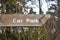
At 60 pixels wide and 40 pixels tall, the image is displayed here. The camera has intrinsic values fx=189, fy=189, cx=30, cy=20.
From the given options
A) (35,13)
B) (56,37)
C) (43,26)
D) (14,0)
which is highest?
(14,0)

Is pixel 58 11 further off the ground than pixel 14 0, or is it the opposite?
pixel 14 0

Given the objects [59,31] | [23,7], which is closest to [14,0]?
[23,7]

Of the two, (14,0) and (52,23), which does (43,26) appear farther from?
(14,0)

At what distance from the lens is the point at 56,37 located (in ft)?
5.75

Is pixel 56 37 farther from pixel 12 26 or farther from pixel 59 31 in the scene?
pixel 12 26

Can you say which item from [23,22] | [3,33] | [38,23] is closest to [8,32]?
[3,33]

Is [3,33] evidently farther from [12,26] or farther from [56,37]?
[56,37]

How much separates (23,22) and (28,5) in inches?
6.8

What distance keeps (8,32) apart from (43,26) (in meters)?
0.32

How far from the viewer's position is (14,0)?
1.73 metres

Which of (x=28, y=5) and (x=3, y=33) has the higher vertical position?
(x=28, y=5)

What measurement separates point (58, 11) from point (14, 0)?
1.36 ft

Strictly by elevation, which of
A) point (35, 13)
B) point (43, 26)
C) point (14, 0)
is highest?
point (14, 0)

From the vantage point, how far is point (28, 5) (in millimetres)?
1741
